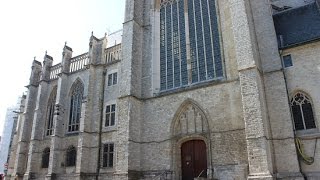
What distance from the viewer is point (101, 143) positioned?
18.7 metres

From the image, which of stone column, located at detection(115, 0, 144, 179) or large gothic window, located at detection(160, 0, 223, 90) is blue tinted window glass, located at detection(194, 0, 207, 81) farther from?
stone column, located at detection(115, 0, 144, 179)

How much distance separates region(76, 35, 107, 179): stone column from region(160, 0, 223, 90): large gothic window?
6082 mm

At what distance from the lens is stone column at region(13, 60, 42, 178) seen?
23.0 metres

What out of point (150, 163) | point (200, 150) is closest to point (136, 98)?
point (150, 163)

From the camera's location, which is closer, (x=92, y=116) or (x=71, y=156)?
(x=92, y=116)

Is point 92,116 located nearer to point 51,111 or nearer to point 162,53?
point 51,111

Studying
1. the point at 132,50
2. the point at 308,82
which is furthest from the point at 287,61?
the point at 132,50

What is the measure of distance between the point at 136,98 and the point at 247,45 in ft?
22.1

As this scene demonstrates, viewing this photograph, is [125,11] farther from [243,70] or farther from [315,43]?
[315,43]

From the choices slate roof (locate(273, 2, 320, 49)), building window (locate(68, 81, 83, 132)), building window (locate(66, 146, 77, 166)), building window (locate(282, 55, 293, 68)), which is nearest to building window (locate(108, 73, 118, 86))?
building window (locate(68, 81, 83, 132))

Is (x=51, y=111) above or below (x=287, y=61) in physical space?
below

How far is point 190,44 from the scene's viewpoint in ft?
51.4

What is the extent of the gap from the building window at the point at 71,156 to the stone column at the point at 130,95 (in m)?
6.67

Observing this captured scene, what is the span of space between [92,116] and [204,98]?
9317 millimetres
